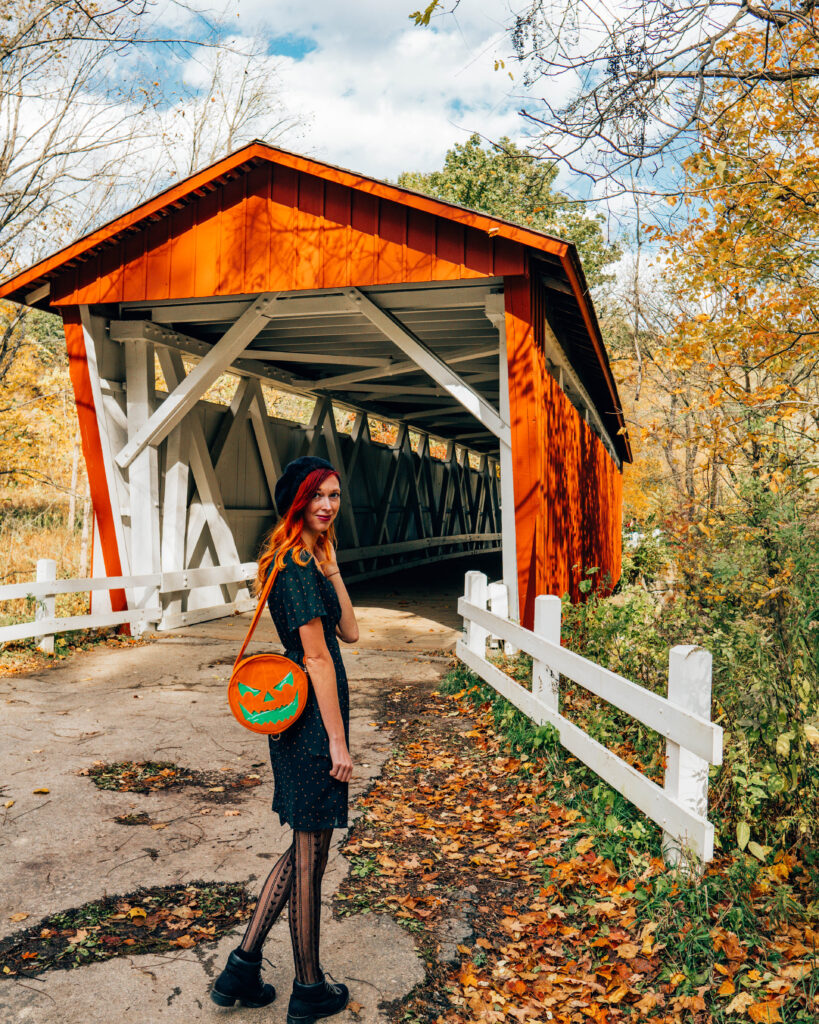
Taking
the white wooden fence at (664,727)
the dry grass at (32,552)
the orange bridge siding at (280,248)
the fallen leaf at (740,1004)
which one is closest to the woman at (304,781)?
the fallen leaf at (740,1004)

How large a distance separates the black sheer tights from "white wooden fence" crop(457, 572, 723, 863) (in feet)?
5.04

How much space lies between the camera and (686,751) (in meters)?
3.36

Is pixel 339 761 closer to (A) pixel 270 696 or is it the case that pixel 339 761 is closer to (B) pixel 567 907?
(A) pixel 270 696

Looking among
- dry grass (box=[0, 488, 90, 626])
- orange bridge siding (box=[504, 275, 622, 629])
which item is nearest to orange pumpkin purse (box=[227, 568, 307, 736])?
orange bridge siding (box=[504, 275, 622, 629])

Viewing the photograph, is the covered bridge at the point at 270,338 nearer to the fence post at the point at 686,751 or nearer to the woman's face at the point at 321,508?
the fence post at the point at 686,751

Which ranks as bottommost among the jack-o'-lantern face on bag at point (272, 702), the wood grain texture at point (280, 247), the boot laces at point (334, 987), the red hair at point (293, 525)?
the boot laces at point (334, 987)

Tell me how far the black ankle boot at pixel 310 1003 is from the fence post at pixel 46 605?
646 cm

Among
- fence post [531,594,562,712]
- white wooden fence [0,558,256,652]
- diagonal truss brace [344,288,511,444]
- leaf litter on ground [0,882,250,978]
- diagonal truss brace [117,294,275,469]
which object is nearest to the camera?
leaf litter on ground [0,882,250,978]

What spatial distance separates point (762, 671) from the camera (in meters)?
3.96

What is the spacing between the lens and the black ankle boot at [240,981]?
2682mm

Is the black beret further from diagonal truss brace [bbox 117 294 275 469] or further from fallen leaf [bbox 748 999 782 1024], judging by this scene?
Answer: diagonal truss brace [bbox 117 294 275 469]

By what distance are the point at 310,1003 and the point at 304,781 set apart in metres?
0.70

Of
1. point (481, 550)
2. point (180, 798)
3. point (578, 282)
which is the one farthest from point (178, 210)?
point (481, 550)

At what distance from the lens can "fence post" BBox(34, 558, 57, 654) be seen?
8180 mm
